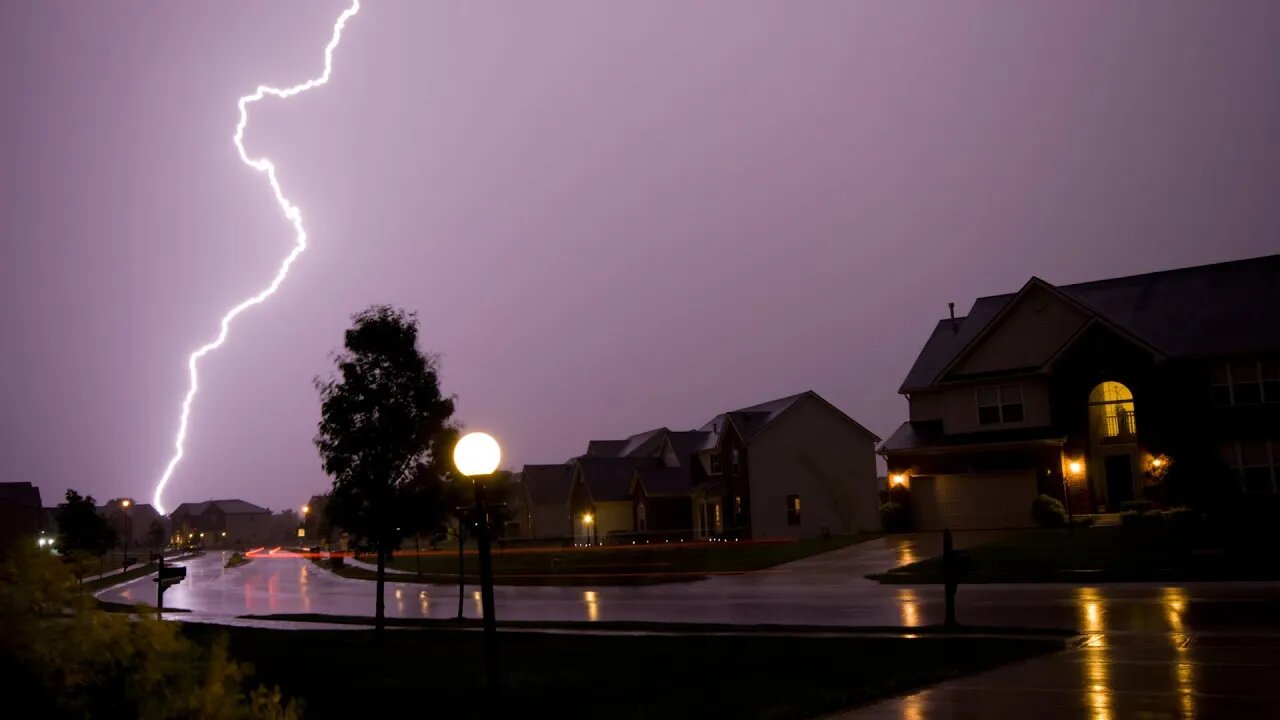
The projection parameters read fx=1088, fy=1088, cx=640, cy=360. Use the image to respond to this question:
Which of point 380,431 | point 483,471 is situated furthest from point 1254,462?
point 483,471

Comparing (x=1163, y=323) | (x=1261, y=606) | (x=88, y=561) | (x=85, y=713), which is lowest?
(x=1261, y=606)

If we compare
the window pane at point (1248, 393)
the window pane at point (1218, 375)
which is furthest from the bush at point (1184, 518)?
the window pane at point (1218, 375)

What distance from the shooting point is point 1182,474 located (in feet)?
129

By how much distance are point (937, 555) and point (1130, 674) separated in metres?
24.5

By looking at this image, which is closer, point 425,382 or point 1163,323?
point 425,382

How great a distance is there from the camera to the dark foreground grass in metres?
11.6

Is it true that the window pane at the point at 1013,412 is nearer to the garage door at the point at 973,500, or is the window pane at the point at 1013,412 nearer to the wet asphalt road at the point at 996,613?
the garage door at the point at 973,500

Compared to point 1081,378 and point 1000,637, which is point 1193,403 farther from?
point 1000,637

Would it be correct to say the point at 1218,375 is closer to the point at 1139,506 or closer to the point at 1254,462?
the point at 1254,462

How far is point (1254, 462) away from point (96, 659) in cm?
4216

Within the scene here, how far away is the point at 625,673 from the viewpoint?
1409cm

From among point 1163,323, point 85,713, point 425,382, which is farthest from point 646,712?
point 1163,323

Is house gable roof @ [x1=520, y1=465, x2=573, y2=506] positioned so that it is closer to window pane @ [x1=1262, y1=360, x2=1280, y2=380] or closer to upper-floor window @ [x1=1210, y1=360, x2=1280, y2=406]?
upper-floor window @ [x1=1210, y1=360, x2=1280, y2=406]

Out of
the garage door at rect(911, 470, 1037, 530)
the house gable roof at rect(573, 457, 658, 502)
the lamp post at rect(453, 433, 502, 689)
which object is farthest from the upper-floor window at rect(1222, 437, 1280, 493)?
the house gable roof at rect(573, 457, 658, 502)
